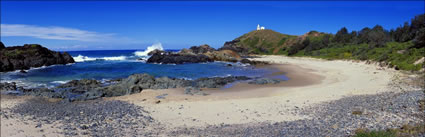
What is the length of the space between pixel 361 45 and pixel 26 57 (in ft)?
174

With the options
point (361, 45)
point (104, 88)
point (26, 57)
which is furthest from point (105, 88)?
point (361, 45)

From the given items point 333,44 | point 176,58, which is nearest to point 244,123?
point 176,58

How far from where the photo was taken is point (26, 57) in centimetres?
3878

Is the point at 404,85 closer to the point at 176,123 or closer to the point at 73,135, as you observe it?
the point at 176,123

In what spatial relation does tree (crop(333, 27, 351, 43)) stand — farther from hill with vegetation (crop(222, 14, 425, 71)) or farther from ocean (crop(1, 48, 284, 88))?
ocean (crop(1, 48, 284, 88))

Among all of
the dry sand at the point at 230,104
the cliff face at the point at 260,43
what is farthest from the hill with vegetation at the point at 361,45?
the dry sand at the point at 230,104

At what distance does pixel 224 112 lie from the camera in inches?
468

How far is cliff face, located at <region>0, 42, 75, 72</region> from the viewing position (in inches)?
1358

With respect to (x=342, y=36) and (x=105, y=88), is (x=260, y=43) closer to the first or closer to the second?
(x=342, y=36)

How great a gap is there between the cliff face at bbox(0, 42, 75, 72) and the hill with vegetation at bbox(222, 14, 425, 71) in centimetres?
4288

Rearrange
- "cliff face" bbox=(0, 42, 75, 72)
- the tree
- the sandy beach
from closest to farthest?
1. the sandy beach
2. "cliff face" bbox=(0, 42, 75, 72)
3. the tree

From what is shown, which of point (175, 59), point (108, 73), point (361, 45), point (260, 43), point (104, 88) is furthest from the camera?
point (260, 43)

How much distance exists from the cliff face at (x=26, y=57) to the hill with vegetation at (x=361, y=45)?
141ft

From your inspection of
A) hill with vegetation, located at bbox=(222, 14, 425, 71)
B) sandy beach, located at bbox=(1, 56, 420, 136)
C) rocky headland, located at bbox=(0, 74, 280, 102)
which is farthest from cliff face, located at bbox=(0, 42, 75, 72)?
hill with vegetation, located at bbox=(222, 14, 425, 71)
